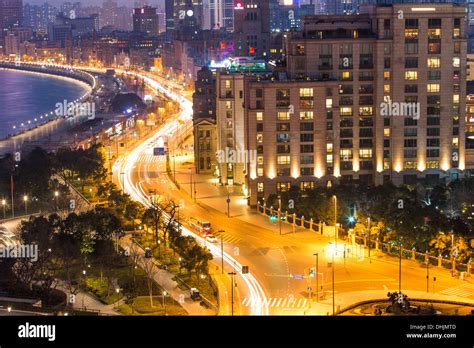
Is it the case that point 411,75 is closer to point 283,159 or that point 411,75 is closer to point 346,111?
point 346,111

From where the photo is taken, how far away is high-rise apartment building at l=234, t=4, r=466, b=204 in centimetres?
1920

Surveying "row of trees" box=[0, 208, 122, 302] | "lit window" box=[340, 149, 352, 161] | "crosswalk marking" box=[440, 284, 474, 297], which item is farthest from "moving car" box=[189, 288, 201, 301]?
"lit window" box=[340, 149, 352, 161]

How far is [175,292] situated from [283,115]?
317 inches

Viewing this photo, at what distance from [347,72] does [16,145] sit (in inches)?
751

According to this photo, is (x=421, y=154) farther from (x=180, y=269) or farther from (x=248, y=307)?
(x=248, y=307)

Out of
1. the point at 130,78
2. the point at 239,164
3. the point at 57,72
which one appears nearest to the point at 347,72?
the point at 239,164

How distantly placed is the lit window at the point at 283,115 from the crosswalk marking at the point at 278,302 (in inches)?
327

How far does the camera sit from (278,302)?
11.2m

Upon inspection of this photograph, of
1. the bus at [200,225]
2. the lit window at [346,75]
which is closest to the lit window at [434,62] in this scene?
the lit window at [346,75]

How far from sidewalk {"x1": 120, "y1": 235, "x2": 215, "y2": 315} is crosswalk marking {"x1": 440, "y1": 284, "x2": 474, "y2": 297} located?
10.8ft

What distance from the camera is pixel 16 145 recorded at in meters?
34.8

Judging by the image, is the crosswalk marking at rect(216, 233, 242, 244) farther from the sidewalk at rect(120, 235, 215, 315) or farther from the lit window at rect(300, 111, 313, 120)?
the lit window at rect(300, 111, 313, 120)

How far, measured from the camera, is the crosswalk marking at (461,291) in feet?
38.0

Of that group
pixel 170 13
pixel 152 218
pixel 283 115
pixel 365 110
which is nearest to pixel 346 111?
pixel 365 110
